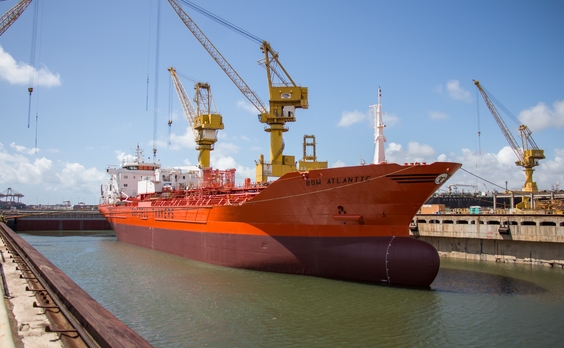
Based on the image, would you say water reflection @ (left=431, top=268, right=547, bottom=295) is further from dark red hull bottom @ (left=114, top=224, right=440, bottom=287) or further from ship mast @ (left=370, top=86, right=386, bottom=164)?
ship mast @ (left=370, top=86, right=386, bottom=164)

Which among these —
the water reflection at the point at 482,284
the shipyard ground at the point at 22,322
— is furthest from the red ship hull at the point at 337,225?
the shipyard ground at the point at 22,322

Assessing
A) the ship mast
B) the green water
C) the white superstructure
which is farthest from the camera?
the white superstructure

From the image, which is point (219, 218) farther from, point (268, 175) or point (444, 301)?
point (444, 301)

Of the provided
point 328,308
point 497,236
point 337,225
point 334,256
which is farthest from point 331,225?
point 497,236

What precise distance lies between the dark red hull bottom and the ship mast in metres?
3.77

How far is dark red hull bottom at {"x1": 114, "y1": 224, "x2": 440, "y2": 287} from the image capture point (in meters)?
13.8

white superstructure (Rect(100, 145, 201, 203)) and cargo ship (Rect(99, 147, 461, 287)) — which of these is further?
white superstructure (Rect(100, 145, 201, 203))

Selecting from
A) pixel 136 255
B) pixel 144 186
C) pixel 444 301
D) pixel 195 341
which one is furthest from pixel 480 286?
pixel 144 186

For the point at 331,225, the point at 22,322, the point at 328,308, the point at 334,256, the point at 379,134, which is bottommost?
the point at 328,308

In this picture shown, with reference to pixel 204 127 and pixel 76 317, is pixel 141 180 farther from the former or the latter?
pixel 76 317

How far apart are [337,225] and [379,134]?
4537 millimetres

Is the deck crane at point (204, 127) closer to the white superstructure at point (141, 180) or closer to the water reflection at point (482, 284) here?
the white superstructure at point (141, 180)

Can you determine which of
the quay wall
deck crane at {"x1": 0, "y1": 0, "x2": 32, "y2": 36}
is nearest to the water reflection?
the quay wall

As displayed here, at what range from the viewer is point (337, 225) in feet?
49.8
